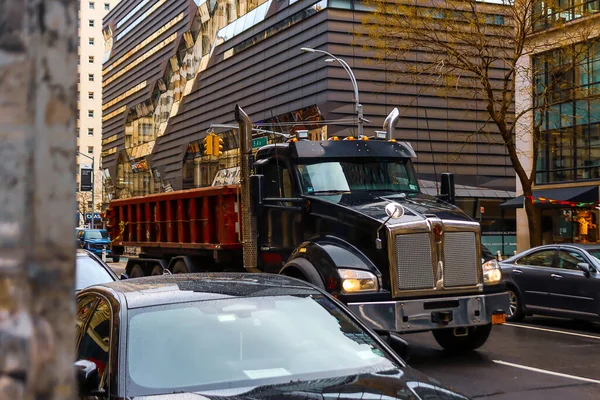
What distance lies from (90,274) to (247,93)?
48.1 m

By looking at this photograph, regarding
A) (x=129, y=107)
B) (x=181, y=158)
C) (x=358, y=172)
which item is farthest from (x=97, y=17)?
(x=358, y=172)

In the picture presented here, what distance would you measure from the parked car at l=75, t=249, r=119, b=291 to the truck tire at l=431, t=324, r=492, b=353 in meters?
4.21

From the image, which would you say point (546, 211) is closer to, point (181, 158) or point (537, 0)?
point (537, 0)

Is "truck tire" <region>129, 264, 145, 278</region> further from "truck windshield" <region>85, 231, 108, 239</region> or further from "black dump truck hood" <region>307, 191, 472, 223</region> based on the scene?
"truck windshield" <region>85, 231, 108, 239</region>

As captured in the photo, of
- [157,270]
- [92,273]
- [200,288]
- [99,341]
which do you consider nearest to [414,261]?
[92,273]

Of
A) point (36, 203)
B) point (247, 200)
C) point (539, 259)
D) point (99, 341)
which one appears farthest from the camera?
point (539, 259)

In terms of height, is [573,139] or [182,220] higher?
[573,139]

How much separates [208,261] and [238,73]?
45995mm

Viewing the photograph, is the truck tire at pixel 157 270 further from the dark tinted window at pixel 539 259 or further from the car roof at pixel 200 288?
the car roof at pixel 200 288

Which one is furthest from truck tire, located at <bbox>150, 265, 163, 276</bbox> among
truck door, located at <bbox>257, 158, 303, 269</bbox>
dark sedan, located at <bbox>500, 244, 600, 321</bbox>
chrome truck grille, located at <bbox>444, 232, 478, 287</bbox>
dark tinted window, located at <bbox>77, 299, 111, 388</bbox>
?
dark tinted window, located at <bbox>77, 299, 111, 388</bbox>

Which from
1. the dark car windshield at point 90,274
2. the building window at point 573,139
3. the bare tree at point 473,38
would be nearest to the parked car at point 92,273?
the dark car windshield at point 90,274

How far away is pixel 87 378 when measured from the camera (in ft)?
12.5

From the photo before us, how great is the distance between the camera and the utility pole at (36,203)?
1.01 m

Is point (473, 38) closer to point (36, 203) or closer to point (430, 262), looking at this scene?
point (430, 262)
